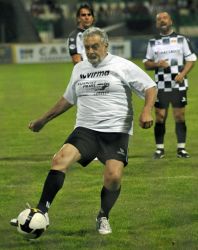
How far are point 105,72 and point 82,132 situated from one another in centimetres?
56

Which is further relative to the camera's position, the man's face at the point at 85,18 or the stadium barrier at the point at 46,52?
the stadium barrier at the point at 46,52

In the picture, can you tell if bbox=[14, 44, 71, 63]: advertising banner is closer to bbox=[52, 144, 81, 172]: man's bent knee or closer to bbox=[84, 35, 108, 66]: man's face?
bbox=[84, 35, 108, 66]: man's face

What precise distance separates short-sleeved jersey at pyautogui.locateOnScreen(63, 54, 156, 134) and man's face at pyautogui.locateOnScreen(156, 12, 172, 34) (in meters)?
3.76

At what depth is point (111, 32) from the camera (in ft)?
112

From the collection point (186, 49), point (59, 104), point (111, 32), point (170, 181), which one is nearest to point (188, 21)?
point (111, 32)

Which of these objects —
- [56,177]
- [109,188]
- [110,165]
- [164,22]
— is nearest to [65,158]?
[56,177]

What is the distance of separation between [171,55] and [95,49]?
173 inches

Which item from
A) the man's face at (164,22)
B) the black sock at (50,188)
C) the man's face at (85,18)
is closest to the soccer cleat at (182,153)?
the man's face at (164,22)

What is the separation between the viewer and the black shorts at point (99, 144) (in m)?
6.63

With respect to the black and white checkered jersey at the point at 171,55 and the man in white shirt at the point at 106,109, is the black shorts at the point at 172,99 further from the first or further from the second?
the man in white shirt at the point at 106,109

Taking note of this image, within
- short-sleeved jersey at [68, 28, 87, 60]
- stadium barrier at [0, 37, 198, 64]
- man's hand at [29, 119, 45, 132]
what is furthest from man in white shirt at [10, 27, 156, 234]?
stadium barrier at [0, 37, 198, 64]

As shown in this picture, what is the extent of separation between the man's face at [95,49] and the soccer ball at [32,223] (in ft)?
4.53

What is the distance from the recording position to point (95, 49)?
6586 mm

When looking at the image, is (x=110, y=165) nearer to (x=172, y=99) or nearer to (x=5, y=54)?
(x=172, y=99)
